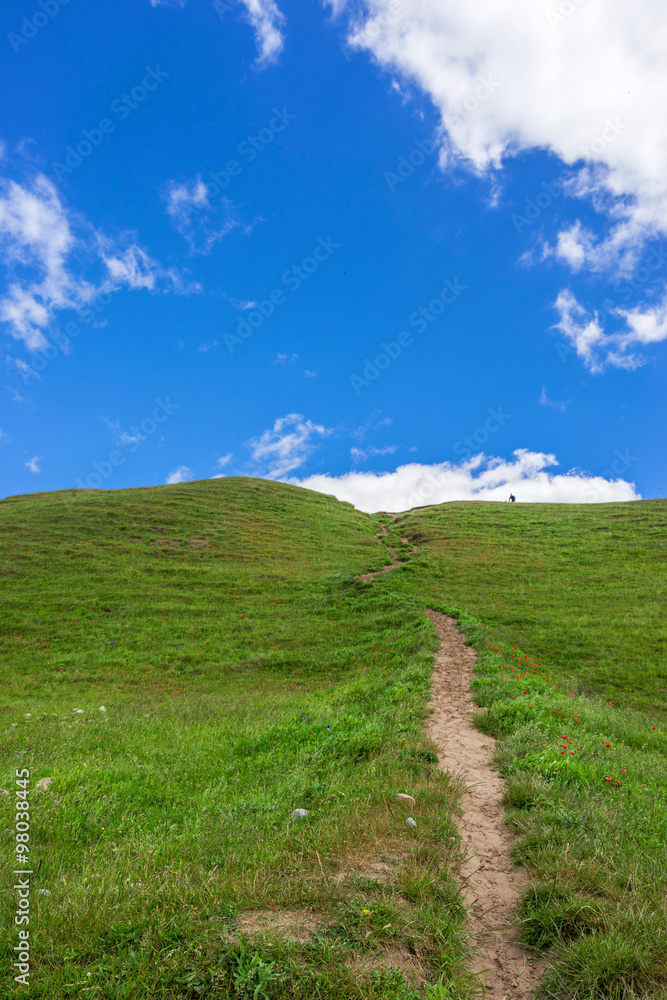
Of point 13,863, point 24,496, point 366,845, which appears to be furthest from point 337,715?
point 24,496

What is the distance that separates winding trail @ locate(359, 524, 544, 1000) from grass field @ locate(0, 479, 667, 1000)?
0.21m

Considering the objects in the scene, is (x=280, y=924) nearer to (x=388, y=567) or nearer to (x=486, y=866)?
(x=486, y=866)

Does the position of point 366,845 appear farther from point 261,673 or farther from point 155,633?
point 155,633

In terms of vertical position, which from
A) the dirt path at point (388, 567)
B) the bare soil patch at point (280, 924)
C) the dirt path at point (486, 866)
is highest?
the dirt path at point (388, 567)

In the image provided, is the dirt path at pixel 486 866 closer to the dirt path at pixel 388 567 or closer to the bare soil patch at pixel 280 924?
the bare soil patch at pixel 280 924

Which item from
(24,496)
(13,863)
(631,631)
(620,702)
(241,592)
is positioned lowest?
(620,702)

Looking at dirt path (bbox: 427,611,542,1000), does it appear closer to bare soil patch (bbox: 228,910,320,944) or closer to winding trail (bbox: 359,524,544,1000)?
winding trail (bbox: 359,524,544,1000)

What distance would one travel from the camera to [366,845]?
527cm

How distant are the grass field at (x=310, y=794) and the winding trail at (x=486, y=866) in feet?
0.68

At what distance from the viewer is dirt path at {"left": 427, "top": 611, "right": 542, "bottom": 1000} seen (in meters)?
3.99

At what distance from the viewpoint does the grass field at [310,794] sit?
366 centimetres

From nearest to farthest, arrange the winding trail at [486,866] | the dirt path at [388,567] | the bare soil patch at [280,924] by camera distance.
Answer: the bare soil patch at [280,924]
the winding trail at [486,866]
the dirt path at [388,567]

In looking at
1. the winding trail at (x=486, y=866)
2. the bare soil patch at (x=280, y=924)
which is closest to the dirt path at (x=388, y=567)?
the winding trail at (x=486, y=866)

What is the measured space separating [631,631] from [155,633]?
26996mm
